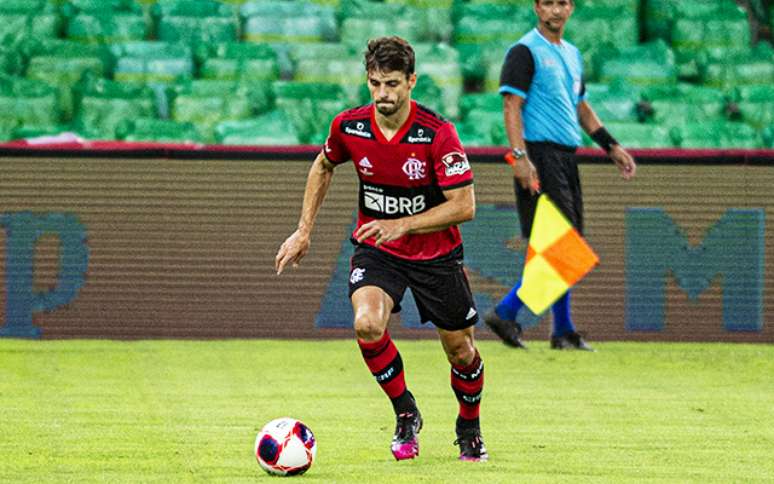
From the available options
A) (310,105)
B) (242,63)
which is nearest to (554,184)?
(310,105)

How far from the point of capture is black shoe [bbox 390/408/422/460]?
6.90 meters

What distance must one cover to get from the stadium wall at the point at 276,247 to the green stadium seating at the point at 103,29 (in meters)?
3.28

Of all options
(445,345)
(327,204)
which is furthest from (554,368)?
(445,345)

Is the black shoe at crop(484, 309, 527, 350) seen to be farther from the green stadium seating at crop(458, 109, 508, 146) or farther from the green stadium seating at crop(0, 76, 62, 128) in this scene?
the green stadium seating at crop(0, 76, 62, 128)

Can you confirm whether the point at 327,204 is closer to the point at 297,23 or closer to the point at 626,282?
the point at 626,282

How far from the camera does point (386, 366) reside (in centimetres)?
700

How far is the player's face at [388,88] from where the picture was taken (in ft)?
22.1

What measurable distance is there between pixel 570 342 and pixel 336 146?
16.3ft

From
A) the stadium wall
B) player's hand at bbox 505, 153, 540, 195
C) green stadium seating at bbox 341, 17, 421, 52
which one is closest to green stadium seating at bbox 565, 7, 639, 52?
green stadium seating at bbox 341, 17, 421, 52

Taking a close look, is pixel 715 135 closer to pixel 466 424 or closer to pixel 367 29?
pixel 367 29

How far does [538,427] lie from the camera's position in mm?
8062

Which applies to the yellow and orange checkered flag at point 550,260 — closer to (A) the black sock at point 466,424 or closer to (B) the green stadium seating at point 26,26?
(A) the black sock at point 466,424

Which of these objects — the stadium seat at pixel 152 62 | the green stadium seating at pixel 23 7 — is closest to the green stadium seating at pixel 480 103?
the stadium seat at pixel 152 62

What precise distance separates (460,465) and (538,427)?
53.5 inches
